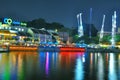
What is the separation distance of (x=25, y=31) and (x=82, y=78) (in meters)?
103

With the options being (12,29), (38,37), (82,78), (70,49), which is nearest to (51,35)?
(38,37)

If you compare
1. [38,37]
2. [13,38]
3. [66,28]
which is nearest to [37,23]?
[66,28]

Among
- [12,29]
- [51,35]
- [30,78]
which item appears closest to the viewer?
[30,78]

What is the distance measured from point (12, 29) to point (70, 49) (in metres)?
22.6

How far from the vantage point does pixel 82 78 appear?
2045 cm

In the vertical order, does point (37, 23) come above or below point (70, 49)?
above

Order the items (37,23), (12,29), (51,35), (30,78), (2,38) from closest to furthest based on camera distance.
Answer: (30,78)
(2,38)
(12,29)
(51,35)
(37,23)

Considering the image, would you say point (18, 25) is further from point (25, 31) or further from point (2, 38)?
point (2, 38)

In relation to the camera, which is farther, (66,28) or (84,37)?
(66,28)

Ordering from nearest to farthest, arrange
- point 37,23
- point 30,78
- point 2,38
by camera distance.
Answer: point 30,78
point 2,38
point 37,23

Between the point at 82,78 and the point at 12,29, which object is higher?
the point at 12,29

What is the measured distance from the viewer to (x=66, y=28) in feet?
491

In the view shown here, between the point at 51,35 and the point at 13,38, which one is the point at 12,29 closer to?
the point at 13,38

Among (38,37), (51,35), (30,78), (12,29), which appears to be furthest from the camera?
(51,35)
